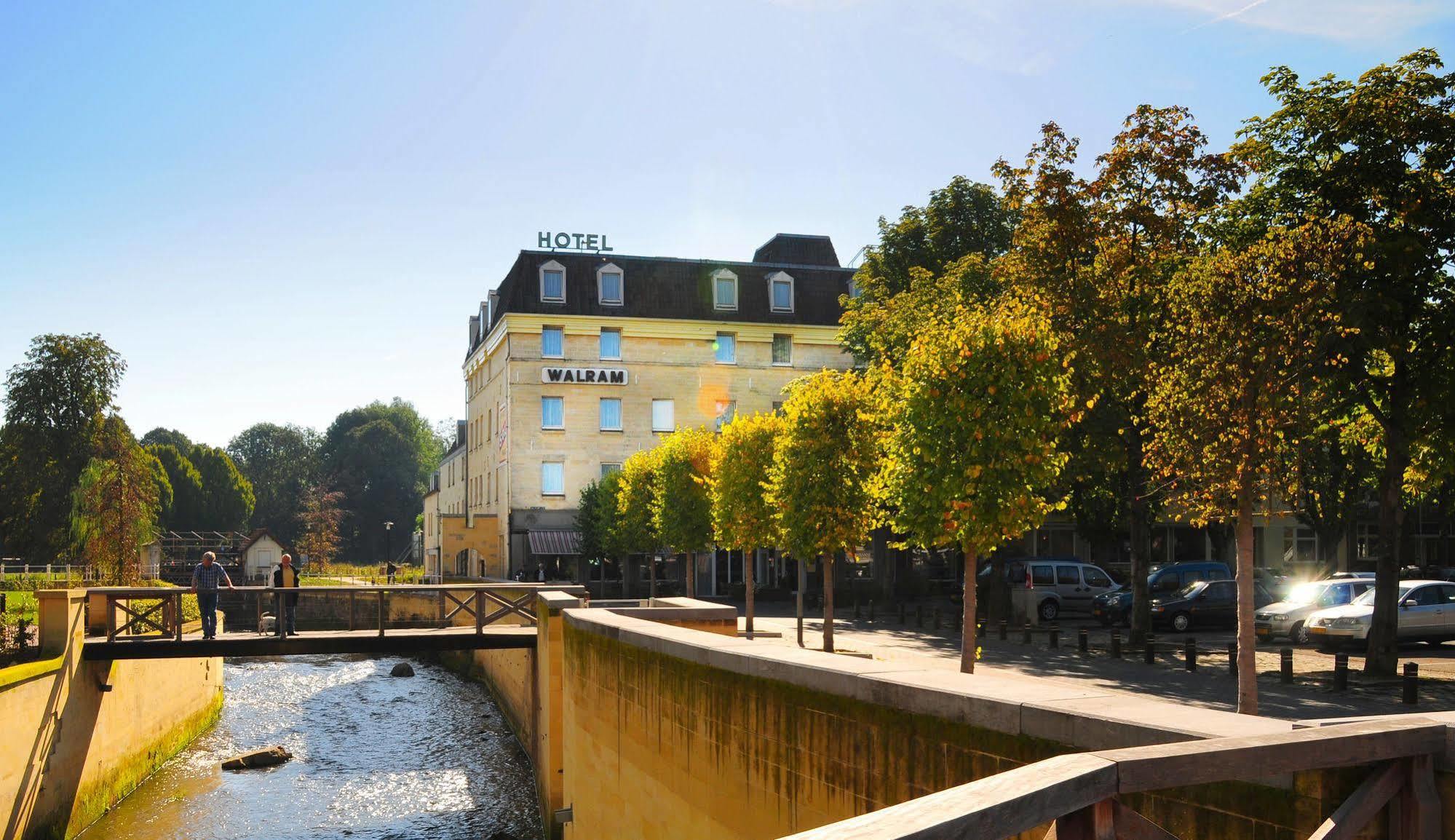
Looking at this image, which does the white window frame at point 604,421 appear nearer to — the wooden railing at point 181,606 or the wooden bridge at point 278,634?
the wooden railing at point 181,606

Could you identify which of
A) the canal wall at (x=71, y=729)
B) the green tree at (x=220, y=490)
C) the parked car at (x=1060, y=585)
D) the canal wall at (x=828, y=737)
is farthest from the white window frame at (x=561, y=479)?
the green tree at (x=220, y=490)

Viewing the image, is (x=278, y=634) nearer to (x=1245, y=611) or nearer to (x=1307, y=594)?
(x=1245, y=611)

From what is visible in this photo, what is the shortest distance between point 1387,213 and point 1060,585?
61.7 ft

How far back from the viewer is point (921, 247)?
1694 inches

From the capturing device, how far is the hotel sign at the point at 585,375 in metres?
54.8

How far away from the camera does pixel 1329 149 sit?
21984mm

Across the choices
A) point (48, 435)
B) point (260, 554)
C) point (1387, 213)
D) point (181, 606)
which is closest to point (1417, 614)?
point (1387, 213)

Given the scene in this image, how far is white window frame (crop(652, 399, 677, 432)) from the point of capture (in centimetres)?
5628

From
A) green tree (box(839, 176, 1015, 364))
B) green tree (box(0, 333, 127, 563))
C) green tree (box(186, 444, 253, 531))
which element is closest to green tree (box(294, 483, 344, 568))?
green tree (box(186, 444, 253, 531))

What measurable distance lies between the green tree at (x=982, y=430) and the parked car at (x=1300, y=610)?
1416cm

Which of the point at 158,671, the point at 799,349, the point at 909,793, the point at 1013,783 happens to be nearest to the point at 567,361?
the point at 799,349

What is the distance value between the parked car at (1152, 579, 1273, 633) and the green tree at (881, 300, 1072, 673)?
663 inches

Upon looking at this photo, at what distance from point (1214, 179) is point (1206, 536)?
35.5 m

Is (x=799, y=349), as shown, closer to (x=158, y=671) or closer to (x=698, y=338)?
(x=698, y=338)
